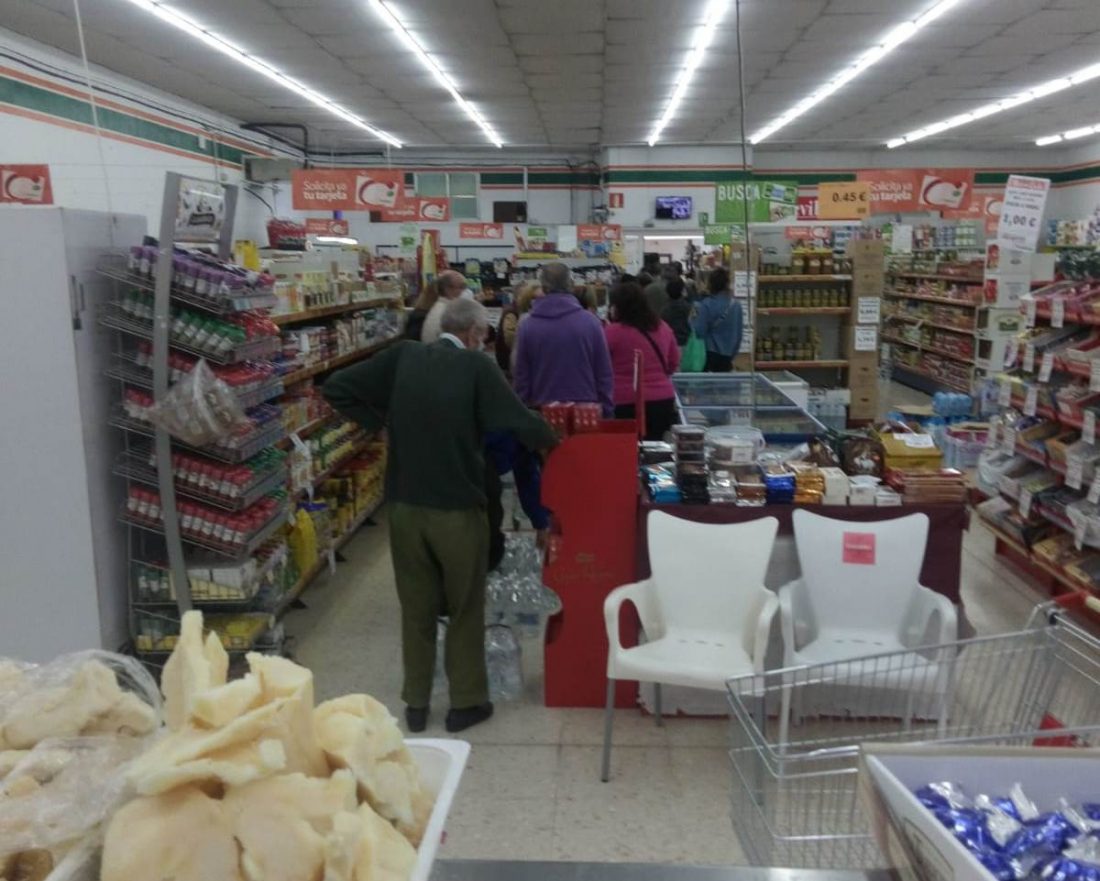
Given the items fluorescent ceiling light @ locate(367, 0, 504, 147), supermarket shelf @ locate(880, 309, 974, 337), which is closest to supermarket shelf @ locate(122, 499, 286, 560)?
fluorescent ceiling light @ locate(367, 0, 504, 147)

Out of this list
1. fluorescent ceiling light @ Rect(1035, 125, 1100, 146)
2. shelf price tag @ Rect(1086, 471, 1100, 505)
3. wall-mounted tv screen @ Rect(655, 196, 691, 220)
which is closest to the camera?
shelf price tag @ Rect(1086, 471, 1100, 505)

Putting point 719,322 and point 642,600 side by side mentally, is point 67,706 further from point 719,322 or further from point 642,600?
point 719,322

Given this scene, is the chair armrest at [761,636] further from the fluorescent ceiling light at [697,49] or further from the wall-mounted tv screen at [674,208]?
the wall-mounted tv screen at [674,208]

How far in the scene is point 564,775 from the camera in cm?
355

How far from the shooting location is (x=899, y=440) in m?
4.27

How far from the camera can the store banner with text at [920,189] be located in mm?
11500

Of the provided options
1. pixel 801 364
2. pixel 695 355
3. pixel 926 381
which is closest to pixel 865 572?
pixel 695 355

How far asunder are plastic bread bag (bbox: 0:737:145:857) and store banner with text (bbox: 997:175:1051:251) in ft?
25.6

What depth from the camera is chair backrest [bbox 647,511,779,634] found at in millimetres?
3621

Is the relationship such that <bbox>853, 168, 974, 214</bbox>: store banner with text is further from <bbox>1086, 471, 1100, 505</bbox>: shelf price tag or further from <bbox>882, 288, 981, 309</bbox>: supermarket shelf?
<bbox>1086, 471, 1100, 505</bbox>: shelf price tag

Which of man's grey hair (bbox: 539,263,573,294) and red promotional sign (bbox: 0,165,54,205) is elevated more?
red promotional sign (bbox: 0,165,54,205)

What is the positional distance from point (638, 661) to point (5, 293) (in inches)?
108

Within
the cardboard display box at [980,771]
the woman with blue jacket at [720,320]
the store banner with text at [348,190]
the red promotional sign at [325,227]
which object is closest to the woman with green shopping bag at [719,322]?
the woman with blue jacket at [720,320]

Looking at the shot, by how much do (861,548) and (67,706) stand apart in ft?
10.0
